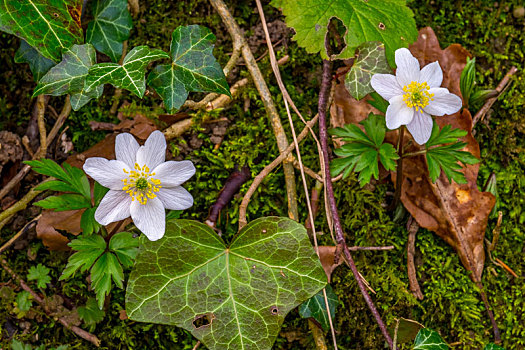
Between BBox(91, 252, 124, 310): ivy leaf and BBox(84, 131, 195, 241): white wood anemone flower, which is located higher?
BBox(84, 131, 195, 241): white wood anemone flower

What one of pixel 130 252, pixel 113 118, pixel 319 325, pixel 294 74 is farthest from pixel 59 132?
pixel 319 325

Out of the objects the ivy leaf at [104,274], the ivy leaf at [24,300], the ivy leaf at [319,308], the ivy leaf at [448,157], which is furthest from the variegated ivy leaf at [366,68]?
the ivy leaf at [24,300]

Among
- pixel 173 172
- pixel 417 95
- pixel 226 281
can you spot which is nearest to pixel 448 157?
pixel 417 95

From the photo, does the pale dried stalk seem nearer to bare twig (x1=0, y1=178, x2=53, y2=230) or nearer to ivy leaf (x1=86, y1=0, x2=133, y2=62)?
ivy leaf (x1=86, y1=0, x2=133, y2=62)

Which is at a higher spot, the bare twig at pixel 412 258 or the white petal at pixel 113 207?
the white petal at pixel 113 207

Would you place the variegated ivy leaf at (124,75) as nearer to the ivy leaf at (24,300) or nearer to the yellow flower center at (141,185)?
the yellow flower center at (141,185)

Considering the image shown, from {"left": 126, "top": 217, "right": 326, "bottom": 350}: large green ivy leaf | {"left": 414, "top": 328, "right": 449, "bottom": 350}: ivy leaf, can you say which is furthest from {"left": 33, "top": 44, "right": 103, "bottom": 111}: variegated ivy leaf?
{"left": 414, "top": 328, "right": 449, "bottom": 350}: ivy leaf

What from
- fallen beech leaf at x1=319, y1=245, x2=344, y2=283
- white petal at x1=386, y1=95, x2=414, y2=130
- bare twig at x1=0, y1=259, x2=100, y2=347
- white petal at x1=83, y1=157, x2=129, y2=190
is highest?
white petal at x1=386, y1=95, x2=414, y2=130
